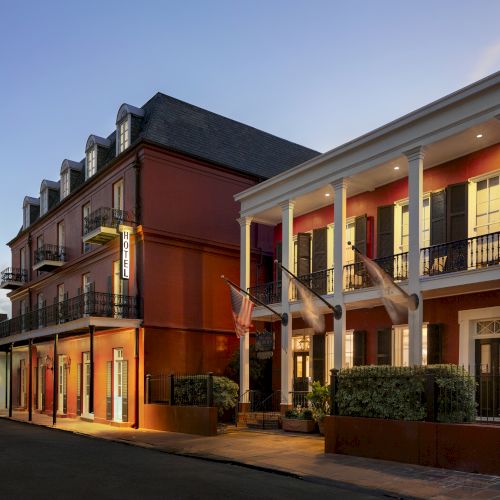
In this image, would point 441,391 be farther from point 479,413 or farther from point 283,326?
point 283,326

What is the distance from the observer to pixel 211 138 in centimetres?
2617

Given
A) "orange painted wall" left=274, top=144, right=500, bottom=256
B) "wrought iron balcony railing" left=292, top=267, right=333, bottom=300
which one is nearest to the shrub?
"wrought iron balcony railing" left=292, top=267, right=333, bottom=300

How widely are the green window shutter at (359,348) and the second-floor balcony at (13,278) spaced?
72.1ft

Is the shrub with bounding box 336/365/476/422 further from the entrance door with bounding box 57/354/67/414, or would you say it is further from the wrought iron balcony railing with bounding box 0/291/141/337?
the entrance door with bounding box 57/354/67/414

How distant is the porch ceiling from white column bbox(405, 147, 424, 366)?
0.62 m

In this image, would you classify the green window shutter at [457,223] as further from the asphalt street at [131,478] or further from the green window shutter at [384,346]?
the asphalt street at [131,478]

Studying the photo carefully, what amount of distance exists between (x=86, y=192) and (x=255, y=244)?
7542mm

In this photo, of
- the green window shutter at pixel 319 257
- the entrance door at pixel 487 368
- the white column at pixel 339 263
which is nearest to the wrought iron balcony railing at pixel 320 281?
the green window shutter at pixel 319 257

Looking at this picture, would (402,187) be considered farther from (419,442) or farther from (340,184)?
(419,442)

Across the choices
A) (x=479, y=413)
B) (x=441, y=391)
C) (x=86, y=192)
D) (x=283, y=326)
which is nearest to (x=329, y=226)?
(x=283, y=326)

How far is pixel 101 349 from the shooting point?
81.7ft

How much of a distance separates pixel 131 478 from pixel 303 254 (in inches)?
466

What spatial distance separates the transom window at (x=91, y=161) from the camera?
89.2 feet

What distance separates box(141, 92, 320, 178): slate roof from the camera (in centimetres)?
2427
